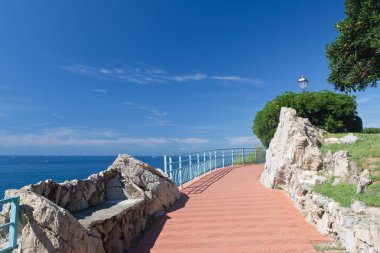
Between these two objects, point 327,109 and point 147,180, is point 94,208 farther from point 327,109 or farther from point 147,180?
point 327,109

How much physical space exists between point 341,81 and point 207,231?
5154mm

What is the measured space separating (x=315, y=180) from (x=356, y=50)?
3313mm

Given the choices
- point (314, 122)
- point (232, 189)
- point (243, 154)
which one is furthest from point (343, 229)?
point (243, 154)

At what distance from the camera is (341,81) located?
8219mm

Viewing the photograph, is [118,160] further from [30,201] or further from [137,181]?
[30,201]

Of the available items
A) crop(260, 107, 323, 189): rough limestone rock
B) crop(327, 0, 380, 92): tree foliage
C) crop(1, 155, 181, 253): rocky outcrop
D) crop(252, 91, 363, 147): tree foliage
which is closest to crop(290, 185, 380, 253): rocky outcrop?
crop(260, 107, 323, 189): rough limestone rock

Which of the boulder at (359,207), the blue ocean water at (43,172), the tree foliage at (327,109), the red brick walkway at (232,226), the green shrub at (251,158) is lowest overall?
the blue ocean water at (43,172)

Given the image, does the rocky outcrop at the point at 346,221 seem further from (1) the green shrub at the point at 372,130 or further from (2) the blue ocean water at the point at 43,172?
(1) the green shrub at the point at 372,130

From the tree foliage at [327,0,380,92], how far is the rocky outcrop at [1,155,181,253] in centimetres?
554

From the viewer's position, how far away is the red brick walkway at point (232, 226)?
5715 millimetres

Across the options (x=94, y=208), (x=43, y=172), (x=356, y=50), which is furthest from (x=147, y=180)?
(x=43, y=172)

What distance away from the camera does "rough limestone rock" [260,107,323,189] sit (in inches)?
351

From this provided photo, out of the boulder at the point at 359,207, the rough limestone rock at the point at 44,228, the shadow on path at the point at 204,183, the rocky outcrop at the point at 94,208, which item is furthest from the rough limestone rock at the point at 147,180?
the boulder at the point at 359,207

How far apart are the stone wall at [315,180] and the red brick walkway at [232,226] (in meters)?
0.36
